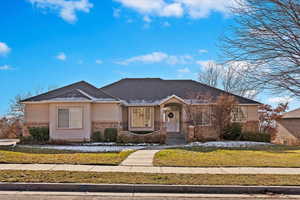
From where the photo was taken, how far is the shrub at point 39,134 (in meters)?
19.9

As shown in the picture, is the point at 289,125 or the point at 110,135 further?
the point at 289,125

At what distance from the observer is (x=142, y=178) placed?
Result: 8.22m

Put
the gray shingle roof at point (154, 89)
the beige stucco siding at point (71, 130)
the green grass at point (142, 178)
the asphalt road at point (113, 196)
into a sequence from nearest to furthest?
the asphalt road at point (113, 196), the green grass at point (142, 178), the beige stucco siding at point (71, 130), the gray shingle roof at point (154, 89)

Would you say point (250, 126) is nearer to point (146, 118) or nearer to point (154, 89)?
point (146, 118)

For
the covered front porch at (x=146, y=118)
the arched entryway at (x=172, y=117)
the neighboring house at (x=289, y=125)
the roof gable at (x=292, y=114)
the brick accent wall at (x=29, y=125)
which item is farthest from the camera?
the roof gable at (x=292, y=114)

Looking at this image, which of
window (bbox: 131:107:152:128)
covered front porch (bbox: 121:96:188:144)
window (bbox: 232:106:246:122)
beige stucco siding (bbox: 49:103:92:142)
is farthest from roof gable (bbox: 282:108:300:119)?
beige stucco siding (bbox: 49:103:92:142)

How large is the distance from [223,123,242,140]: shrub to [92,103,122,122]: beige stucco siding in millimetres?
7945

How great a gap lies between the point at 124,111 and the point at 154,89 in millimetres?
3669

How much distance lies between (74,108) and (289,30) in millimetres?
14936

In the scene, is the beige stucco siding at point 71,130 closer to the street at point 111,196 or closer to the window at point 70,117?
the window at point 70,117

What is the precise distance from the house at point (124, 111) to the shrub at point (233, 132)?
3.38ft

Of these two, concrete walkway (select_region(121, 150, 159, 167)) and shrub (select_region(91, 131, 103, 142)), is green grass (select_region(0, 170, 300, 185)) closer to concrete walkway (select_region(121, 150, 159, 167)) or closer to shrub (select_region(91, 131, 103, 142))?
concrete walkway (select_region(121, 150, 159, 167))

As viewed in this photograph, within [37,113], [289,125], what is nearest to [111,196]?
[37,113]

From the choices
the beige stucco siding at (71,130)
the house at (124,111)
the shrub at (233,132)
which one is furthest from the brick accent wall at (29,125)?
the shrub at (233,132)
